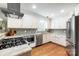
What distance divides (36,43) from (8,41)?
0.41 meters

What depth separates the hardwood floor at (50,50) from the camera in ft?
3.91

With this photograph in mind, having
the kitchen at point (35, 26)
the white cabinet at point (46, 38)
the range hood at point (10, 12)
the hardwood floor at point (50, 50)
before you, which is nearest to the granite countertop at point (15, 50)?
the kitchen at point (35, 26)

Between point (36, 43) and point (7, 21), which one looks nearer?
point (7, 21)

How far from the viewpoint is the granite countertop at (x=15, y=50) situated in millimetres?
1117

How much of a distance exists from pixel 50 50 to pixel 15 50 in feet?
1.72

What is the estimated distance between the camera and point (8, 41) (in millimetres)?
1147

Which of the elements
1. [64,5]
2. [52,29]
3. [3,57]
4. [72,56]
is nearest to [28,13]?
[52,29]

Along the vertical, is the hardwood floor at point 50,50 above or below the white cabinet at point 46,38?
below

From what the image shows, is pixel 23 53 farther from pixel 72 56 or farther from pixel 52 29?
pixel 72 56

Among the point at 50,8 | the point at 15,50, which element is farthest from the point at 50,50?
the point at 50,8

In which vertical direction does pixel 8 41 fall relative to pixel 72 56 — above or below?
above

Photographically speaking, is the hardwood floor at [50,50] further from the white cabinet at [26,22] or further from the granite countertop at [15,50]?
the white cabinet at [26,22]

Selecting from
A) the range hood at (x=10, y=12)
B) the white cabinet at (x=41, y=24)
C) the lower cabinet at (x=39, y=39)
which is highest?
the range hood at (x=10, y=12)

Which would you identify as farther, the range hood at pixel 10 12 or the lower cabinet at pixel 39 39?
the lower cabinet at pixel 39 39
